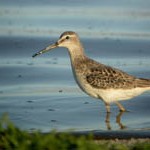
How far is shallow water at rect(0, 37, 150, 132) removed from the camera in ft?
36.7

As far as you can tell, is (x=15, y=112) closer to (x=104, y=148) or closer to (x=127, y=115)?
(x=127, y=115)

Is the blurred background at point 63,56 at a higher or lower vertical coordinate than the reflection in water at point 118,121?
higher

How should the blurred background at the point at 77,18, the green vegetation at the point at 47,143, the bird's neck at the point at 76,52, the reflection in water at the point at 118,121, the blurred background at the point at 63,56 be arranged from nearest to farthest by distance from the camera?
1. the green vegetation at the point at 47,143
2. the reflection in water at the point at 118,121
3. the blurred background at the point at 63,56
4. the bird's neck at the point at 76,52
5. the blurred background at the point at 77,18

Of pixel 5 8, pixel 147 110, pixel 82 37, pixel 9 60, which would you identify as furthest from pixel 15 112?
pixel 5 8

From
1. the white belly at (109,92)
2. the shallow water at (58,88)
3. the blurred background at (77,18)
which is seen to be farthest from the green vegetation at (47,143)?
the blurred background at (77,18)

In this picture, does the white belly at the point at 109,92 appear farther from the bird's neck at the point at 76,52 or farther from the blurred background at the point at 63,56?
the bird's neck at the point at 76,52

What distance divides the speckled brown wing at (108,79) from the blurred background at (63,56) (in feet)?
1.56

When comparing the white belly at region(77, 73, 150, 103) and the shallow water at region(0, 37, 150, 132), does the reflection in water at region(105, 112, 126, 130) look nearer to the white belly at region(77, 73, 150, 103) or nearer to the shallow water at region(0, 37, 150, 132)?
the shallow water at region(0, 37, 150, 132)

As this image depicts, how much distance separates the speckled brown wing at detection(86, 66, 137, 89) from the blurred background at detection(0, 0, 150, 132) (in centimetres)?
48

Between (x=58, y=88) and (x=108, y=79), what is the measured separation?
1709 mm

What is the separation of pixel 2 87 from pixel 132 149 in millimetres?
5666

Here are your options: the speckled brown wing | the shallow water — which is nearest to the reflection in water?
the shallow water

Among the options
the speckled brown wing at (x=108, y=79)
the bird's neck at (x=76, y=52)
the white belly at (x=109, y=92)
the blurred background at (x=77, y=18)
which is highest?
the blurred background at (x=77, y=18)

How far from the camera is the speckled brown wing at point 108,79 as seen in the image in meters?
11.6
